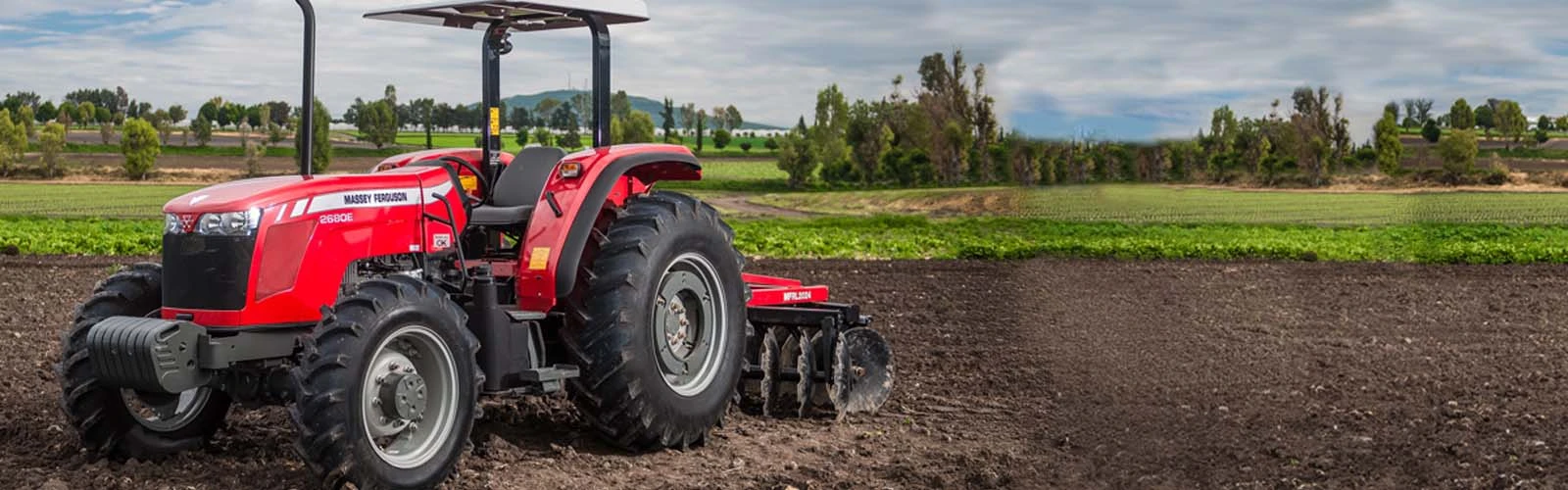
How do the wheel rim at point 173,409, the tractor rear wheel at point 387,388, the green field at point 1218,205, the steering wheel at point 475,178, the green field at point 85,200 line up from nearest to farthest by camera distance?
the green field at point 1218,205, the tractor rear wheel at point 387,388, the wheel rim at point 173,409, the steering wheel at point 475,178, the green field at point 85,200

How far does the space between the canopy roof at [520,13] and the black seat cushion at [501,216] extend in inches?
35.7

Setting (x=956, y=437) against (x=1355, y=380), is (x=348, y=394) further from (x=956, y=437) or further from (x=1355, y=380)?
(x=1355, y=380)

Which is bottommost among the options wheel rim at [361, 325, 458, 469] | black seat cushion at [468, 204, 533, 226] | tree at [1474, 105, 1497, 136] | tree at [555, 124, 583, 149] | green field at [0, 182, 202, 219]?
green field at [0, 182, 202, 219]

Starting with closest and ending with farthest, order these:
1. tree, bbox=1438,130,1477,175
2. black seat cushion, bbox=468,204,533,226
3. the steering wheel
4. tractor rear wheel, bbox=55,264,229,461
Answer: tractor rear wheel, bbox=55,264,229,461 < black seat cushion, bbox=468,204,533,226 < the steering wheel < tree, bbox=1438,130,1477,175

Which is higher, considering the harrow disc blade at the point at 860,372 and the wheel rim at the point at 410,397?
the wheel rim at the point at 410,397

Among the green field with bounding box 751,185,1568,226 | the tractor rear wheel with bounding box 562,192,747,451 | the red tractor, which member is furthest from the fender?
the green field with bounding box 751,185,1568,226

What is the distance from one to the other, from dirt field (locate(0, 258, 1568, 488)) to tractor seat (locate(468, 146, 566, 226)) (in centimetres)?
100

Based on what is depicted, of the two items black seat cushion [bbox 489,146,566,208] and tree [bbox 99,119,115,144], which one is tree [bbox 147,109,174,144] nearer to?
tree [bbox 99,119,115,144]

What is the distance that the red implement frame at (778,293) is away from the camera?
8.15 metres

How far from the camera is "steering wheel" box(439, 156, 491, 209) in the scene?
276 inches

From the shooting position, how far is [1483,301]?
13.5 m

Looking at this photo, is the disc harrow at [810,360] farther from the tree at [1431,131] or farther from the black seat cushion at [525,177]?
the tree at [1431,131]

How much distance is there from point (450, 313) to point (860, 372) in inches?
111

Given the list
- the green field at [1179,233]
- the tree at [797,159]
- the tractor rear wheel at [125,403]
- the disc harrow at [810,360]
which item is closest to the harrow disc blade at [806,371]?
the disc harrow at [810,360]
